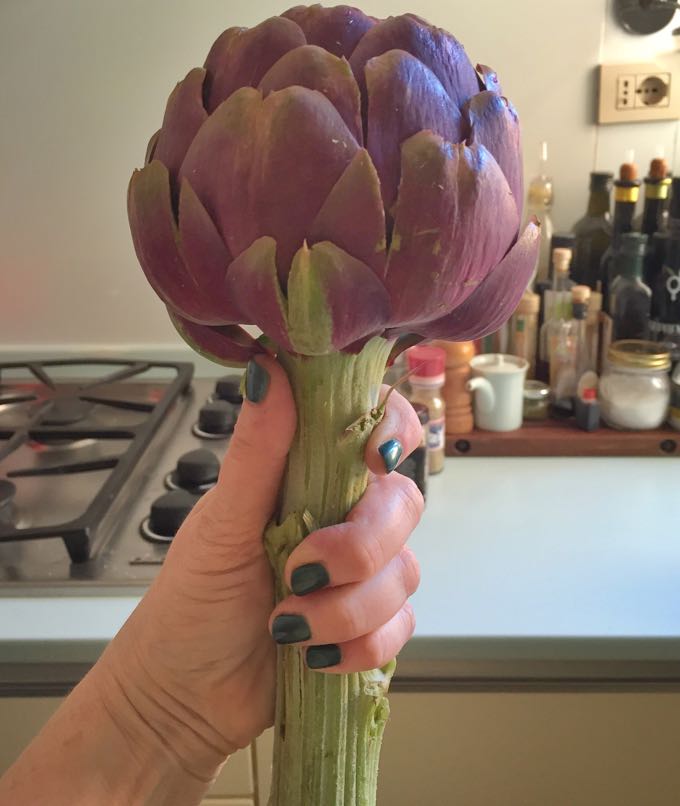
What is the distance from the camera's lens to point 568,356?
1.12 metres

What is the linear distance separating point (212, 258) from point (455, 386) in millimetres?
730

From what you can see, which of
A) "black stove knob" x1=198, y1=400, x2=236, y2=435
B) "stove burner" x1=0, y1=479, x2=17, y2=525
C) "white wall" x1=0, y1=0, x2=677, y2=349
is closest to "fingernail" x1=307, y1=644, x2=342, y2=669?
"stove burner" x1=0, y1=479, x2=17, y2=525

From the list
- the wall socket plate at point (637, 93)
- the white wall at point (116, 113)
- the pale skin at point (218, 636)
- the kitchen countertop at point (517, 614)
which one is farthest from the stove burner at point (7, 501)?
the wall socket plate at point (637, 93)

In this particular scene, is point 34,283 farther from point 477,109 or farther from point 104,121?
point 477,109

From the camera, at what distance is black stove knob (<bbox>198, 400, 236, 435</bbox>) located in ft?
3.44

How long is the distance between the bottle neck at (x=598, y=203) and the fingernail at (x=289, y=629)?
2.97 feet

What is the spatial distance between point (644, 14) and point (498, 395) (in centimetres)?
55

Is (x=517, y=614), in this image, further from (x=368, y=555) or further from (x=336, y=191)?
(x=336, y=191)

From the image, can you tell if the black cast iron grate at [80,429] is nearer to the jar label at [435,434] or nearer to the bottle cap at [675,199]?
the jar label at [435,434]

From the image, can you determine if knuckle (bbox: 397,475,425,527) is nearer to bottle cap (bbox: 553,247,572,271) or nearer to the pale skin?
the pale skin

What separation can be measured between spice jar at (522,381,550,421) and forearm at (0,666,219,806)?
67 cm

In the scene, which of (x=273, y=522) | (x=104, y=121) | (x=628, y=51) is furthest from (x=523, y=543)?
(x=104, y=121)

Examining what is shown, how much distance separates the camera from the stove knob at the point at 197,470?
2.94 ft

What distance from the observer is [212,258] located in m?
0.37
